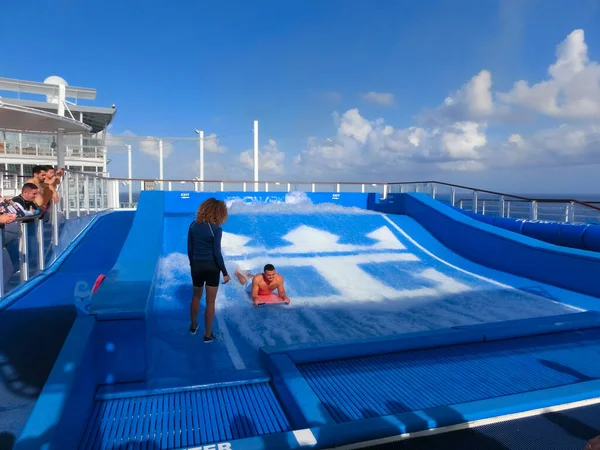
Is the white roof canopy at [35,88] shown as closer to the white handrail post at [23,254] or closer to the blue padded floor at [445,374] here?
the white handrail post at [23,254]

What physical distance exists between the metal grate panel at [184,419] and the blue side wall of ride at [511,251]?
5.95 meters

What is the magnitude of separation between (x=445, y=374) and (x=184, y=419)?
2047 mm

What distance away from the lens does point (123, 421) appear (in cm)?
261

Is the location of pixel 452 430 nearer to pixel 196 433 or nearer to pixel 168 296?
pixel 196 433

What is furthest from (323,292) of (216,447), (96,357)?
(216,447)

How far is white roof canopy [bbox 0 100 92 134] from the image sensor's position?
580cm

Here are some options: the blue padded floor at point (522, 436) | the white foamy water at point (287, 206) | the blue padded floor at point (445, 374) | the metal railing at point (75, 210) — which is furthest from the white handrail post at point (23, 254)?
the white foamy water at point (287, 206)

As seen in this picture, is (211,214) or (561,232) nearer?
(211,214)

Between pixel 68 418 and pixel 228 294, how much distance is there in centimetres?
376

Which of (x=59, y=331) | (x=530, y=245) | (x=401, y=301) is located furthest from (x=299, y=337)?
(x=530, y=245)

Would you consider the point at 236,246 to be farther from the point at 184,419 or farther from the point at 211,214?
the point at 184,419

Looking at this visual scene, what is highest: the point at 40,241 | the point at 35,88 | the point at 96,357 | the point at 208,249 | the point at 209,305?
the point at 35,88

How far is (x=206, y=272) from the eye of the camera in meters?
4.02

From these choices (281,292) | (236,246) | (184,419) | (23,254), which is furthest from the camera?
(236,246)
